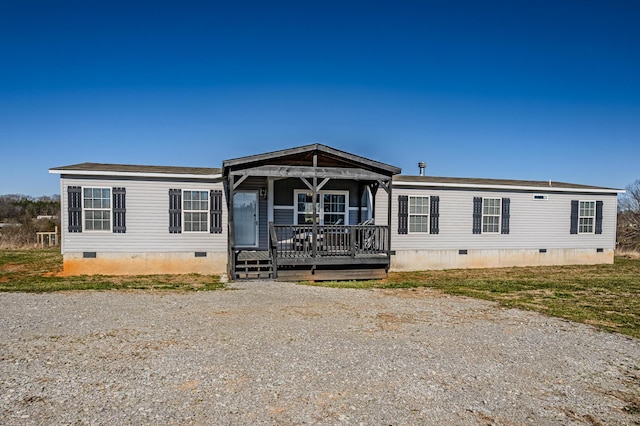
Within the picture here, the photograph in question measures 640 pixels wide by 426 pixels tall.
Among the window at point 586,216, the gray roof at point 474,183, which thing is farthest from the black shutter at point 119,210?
the window at point 586,216

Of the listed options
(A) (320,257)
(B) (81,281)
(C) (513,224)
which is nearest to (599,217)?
(C) (513,224)

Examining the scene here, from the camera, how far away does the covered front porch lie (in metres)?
10.7

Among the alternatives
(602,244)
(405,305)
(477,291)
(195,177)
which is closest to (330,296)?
(405,305)

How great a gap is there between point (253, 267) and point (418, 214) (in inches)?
230

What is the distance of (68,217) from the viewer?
11.3m

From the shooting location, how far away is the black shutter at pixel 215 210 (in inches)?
473

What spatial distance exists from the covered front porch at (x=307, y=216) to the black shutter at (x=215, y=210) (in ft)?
1.56

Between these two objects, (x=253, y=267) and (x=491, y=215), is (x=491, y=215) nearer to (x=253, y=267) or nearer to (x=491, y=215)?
(x=491, y=215)

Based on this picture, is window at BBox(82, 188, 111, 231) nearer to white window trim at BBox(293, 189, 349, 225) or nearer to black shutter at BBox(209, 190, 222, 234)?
black shutter at BBox(209, 190, 222, 234)

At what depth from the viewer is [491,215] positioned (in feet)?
46.2

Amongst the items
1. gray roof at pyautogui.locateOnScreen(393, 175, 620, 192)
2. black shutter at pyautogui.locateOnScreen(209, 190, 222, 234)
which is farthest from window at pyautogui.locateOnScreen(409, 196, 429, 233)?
black shutter at pyautogui.locateOnScreen(209, 190, 222, 234)

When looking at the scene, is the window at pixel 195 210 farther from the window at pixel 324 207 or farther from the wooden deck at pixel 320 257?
the window at pixel 324 207

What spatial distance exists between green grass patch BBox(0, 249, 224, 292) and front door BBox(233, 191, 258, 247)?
1676 millimetres

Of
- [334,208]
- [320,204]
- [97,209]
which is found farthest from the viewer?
[334,208]
